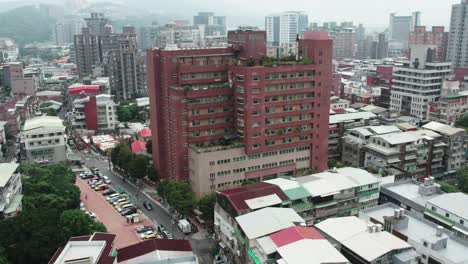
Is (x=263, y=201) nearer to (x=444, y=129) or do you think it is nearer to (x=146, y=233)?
(x=146, y=233)

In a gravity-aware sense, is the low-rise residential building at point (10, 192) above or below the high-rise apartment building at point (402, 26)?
below

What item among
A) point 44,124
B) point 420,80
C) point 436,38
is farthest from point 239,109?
point 436,38

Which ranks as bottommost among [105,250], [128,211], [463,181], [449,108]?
[128,211]

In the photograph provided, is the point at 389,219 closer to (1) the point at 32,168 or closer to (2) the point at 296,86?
(2) the point at 296,86

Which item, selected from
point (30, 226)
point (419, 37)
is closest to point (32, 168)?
point (30, 226)

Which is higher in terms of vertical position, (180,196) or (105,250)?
(105,250)

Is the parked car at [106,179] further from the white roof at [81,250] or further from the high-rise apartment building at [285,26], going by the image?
the high-rise apartment building at [285,26]

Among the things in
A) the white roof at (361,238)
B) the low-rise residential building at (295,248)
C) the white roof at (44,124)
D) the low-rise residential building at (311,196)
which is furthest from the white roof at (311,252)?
the white roof at (44,124)
